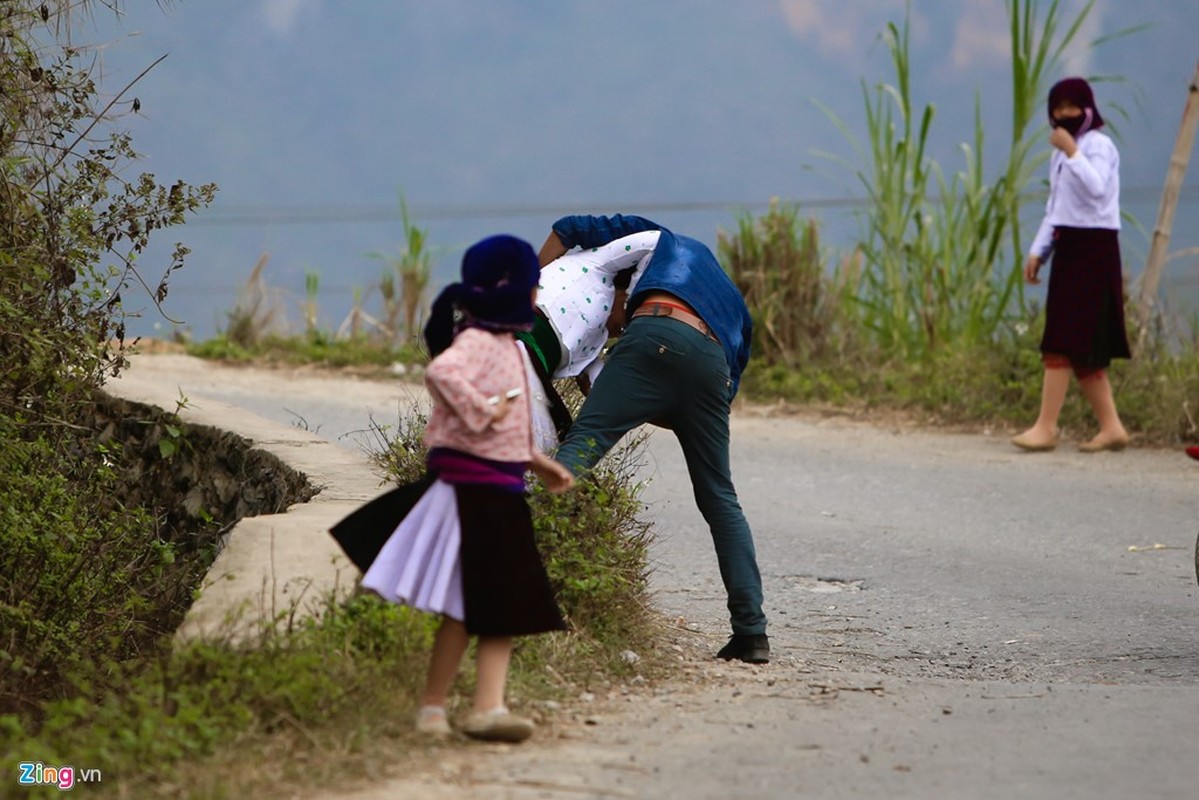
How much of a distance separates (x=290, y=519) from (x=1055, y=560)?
406cm

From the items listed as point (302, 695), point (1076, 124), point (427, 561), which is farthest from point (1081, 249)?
point (302, 695)

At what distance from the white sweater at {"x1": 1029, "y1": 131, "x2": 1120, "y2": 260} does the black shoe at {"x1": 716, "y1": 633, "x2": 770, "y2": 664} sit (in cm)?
546

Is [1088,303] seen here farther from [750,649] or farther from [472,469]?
[472,469]

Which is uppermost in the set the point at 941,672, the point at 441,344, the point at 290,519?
the point at 441,344

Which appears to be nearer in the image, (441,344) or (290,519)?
(441,344)

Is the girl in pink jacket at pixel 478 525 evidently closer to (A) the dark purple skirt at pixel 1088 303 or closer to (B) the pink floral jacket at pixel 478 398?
(B) the pink floral jacket at pixel 478 398

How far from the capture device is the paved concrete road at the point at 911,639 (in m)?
3.96

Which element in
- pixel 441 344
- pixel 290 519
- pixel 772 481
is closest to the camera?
pixel 441 344

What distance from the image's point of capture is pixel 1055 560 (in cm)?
778

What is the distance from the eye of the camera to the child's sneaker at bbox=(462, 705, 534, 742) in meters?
4.05

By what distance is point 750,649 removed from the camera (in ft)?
17.9

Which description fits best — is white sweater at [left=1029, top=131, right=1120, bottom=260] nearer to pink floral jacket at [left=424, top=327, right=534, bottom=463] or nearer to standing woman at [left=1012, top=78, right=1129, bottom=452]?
standing woman at [left=1012, top=78, right=1129, bottom=452]

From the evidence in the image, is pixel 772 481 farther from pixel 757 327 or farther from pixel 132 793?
pixel 132 793

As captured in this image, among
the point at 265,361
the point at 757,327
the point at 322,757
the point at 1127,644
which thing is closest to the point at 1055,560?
the point at 1127,644
